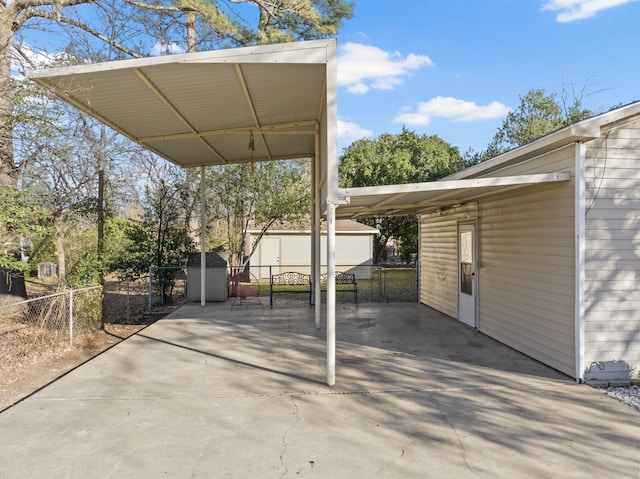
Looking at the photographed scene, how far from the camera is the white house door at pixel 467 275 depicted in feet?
23.6

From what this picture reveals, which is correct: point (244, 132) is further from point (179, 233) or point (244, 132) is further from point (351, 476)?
point (351, 476)

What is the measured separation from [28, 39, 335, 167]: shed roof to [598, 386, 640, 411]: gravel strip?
454 cm

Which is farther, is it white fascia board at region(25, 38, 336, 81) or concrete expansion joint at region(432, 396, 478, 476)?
white fascia board at region(25, 38, 336, 81)

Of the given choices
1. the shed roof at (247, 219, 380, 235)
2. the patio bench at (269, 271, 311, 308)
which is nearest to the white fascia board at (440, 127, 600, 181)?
the patio bench at (269, 271, 311, 308)

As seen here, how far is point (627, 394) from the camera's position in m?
4.11

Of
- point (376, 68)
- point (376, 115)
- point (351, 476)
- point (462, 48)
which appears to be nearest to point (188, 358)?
point (351, 476)

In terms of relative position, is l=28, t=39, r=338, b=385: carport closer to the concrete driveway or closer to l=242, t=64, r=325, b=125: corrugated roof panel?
l=242, t=64, r=325, b=125: corrugated roof panel

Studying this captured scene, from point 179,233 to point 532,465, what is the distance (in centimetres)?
987

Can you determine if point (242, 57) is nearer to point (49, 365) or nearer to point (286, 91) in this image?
point (286, 91)

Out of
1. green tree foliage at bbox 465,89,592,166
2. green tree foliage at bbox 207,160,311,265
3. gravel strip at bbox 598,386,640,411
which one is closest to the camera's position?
gravel strip at bbox 598,386,640,411

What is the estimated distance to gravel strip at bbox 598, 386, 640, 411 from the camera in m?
3.87

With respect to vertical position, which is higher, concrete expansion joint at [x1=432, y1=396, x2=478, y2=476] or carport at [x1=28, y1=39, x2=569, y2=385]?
carport at [x1=28, y1=39, x2=569, y2=385]

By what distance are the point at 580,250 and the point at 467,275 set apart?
10.8ft

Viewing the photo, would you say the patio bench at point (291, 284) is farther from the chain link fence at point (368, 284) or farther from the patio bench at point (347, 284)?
the patio bench at point (347, 284)
